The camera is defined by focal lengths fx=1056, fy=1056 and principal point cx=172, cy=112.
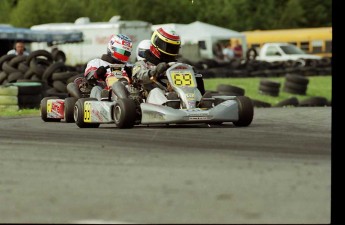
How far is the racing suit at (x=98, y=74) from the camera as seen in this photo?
12758 millimetres

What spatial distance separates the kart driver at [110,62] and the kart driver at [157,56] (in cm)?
52

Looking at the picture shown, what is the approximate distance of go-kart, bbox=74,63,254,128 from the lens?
1136cm

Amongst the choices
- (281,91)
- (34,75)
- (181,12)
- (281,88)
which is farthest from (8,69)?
(181,12)

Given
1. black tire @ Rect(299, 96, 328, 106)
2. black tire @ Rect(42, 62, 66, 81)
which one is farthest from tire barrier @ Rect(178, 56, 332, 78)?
black tire @ Rect(42, 62, 66, 81)

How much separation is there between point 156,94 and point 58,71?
671 cm

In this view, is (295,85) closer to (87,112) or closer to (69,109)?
(69,109)

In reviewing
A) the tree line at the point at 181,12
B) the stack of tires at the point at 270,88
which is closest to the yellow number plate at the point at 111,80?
the stack of tires at the point at 270,88

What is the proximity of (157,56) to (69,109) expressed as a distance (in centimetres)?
146

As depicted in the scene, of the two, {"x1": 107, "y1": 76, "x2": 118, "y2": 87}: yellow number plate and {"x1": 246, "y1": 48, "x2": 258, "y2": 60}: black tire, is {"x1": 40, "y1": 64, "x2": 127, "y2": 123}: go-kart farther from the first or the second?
{"x1": 246, "y1": 48, "x2": 258, "y2": 60}: black tire

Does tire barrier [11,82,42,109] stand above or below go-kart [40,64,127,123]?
below

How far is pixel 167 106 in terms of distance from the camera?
11.5 metres

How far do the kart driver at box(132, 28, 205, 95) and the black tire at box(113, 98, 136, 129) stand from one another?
0.64 metres
